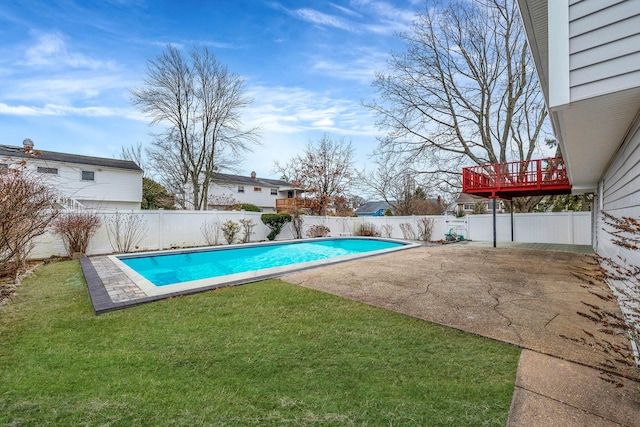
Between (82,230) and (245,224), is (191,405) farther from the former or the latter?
(245,224)

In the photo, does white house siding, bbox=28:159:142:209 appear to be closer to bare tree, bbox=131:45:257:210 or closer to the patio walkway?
bare tree, bbox=131:45:257:210

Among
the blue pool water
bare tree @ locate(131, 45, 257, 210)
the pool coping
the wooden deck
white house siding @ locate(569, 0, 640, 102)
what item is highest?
bare tree @ locate(131, 45, 257, 210)

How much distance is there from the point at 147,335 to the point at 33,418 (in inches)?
50.7

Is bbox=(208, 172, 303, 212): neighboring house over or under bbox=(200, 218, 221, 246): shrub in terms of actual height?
over

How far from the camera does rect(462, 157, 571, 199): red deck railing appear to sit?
9602 millimetres

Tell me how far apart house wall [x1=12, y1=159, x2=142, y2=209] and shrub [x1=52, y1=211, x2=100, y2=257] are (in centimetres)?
898

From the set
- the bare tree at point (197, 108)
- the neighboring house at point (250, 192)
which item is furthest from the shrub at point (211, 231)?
the neighboring house at point (250, 192)

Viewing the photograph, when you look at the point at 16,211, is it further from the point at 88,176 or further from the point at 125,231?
the point at 88,176

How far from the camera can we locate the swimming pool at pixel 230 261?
562cm

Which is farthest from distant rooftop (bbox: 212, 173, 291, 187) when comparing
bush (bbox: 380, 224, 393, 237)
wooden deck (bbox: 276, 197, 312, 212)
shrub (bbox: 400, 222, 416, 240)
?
shrub (bbox: 400, 222, 416, 240)

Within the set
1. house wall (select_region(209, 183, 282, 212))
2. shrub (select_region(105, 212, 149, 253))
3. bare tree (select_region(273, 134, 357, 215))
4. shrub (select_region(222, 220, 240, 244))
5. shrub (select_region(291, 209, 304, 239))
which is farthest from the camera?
house wall (select_region(209, 183, 282, 212))

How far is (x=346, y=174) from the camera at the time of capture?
2309 cm

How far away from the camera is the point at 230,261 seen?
31.8ft

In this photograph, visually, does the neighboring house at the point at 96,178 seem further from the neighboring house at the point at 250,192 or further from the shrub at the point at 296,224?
the shrub at the point at 296,224
